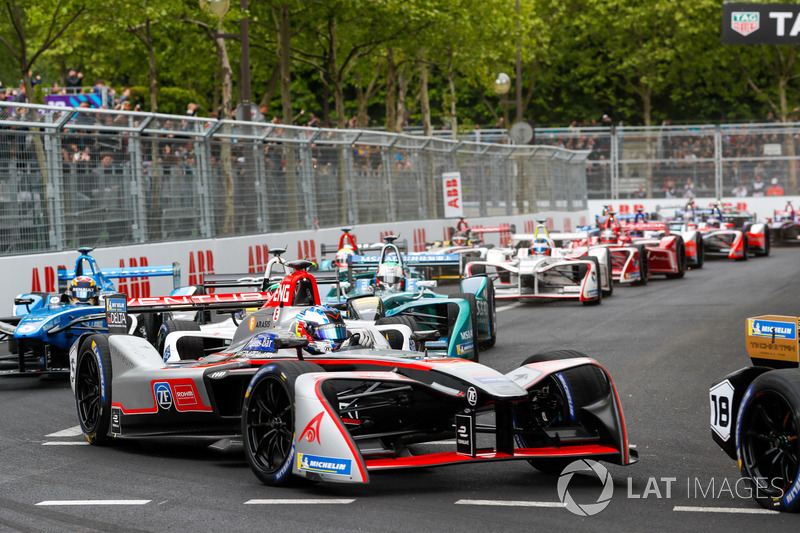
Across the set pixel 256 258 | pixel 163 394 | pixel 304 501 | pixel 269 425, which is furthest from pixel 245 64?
pixel 304 501

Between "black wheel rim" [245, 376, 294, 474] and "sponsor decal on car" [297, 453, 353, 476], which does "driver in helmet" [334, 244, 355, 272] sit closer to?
Result: "black wheel rim" [245, 376, 294, 474]

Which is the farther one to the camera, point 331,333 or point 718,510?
point 331,333

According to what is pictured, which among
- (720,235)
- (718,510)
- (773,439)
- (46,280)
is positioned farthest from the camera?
(720,235)

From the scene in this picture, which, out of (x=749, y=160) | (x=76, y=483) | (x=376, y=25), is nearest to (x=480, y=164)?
(x=376, y=25)

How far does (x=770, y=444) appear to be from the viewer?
554 centimetres

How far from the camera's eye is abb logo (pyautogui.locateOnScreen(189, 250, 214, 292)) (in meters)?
16.7

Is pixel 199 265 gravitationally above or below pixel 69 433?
above

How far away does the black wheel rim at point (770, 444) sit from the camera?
5340mm

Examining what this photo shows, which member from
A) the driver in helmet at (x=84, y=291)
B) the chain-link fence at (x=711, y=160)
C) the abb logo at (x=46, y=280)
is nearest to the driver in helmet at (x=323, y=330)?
the driver in helmet at (x=84, y=291)

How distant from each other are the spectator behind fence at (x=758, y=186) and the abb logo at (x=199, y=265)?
3133 cm

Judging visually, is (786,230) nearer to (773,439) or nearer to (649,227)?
(649,227)

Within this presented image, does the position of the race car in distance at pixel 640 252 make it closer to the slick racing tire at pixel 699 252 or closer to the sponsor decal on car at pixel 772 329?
the slick racing tire at pixel 699 252

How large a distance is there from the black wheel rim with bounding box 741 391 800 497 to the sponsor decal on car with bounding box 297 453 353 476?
2.08 metres

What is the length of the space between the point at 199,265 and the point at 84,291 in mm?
5588
